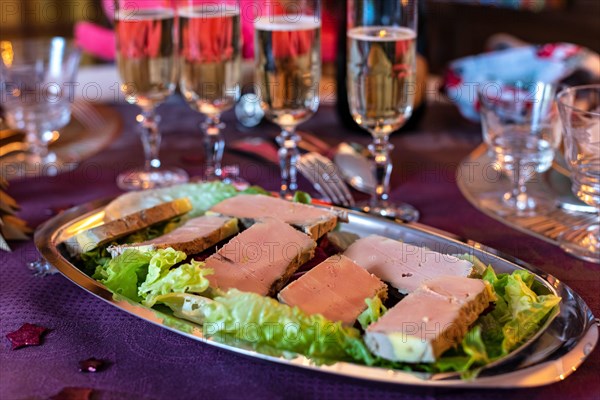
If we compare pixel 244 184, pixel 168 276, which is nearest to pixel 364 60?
pixel 244 184

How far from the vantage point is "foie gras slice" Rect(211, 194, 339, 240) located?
3.78 ft

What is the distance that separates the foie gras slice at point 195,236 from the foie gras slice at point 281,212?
0.03 meters

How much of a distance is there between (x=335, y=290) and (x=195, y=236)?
0.27m

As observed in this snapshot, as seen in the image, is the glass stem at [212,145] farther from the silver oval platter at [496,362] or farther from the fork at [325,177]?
the silver oval platter at [496,362]

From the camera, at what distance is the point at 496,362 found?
2.72 feet

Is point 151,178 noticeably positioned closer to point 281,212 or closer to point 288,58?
point 288,58

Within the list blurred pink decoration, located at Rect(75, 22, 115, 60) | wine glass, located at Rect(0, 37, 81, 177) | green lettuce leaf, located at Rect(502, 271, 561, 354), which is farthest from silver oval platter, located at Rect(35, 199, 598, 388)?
blurred pink decoration, located at Rect(75, 22, 115, 60)

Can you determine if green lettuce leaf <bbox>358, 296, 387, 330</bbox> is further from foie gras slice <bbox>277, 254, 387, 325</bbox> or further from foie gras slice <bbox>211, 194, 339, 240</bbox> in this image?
foie gras slice <bbox>211, 194, 339, 240</bbox>

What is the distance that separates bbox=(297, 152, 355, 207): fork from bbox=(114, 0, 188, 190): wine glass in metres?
0.32

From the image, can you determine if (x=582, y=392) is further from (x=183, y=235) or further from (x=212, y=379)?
(x=183, y=235)

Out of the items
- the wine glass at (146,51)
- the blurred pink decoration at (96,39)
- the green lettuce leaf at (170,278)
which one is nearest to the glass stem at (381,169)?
the wine glass at (146,51)

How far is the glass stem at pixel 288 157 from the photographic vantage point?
5.10 ft

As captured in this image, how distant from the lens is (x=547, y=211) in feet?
4.77

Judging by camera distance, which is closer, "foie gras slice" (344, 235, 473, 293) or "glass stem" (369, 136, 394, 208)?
"foie gras slice" (344, 235, 473, 293)
